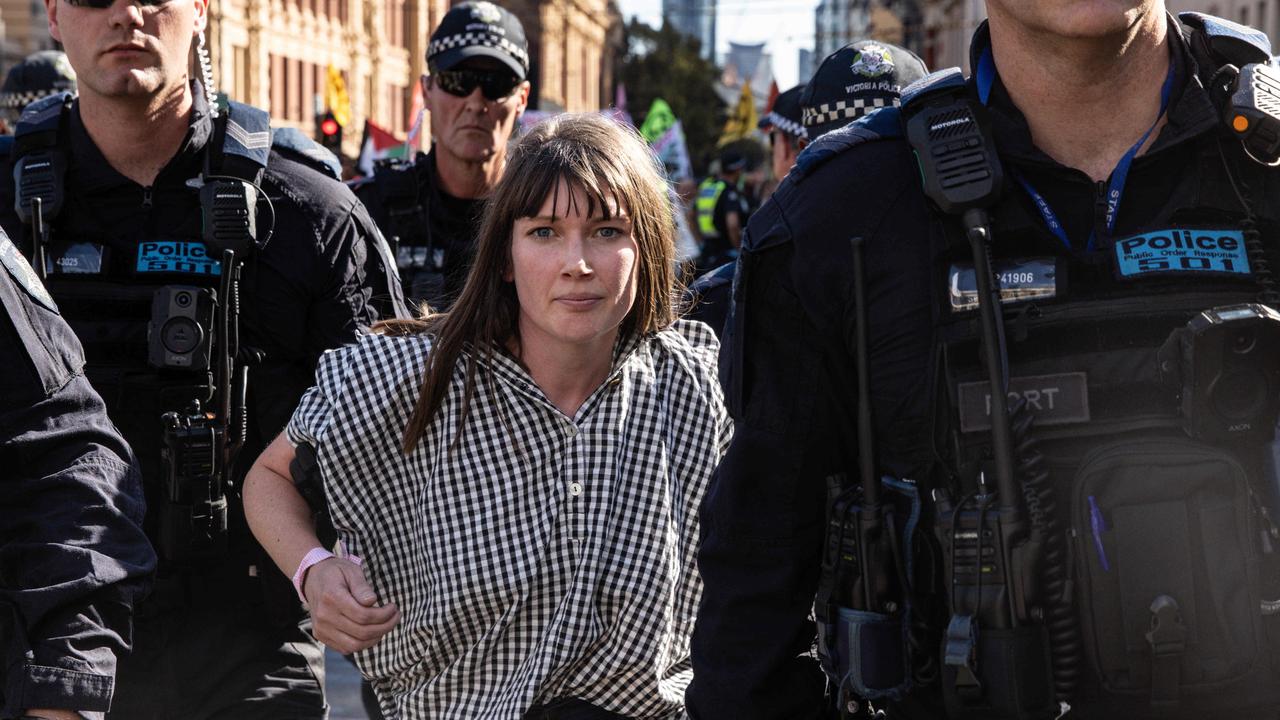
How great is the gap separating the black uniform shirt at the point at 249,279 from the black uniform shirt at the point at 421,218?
1.63 meters

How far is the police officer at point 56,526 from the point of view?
2.99 m

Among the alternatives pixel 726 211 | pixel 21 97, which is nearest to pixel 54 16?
pixel 21 97

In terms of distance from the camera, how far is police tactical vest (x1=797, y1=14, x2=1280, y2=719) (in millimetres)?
2486

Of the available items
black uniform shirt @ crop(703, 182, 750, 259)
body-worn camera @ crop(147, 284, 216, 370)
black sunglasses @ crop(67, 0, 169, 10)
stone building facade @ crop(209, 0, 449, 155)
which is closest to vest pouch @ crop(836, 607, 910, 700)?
body-worn camera @ crop(147, 284, 216, 370)

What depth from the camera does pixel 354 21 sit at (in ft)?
188

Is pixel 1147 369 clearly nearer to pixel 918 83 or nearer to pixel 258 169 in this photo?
pixel 918 83

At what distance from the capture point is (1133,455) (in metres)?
2.53

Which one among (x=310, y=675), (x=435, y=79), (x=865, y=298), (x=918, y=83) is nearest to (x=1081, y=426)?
(x=865, y=298)

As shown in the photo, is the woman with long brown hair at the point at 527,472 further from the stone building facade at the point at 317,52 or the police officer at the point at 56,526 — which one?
the stone building facade at the point at 317,52

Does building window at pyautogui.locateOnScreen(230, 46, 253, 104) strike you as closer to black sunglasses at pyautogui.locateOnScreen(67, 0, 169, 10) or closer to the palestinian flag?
the palestinian flag

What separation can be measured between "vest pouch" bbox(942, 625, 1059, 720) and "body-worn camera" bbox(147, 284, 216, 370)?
2.52 metres

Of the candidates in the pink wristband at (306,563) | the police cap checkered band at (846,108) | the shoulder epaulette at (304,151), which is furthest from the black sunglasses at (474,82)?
the pink wristband at (306,563)

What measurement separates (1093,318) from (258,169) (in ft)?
8.80

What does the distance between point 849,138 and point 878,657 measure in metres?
0.80
